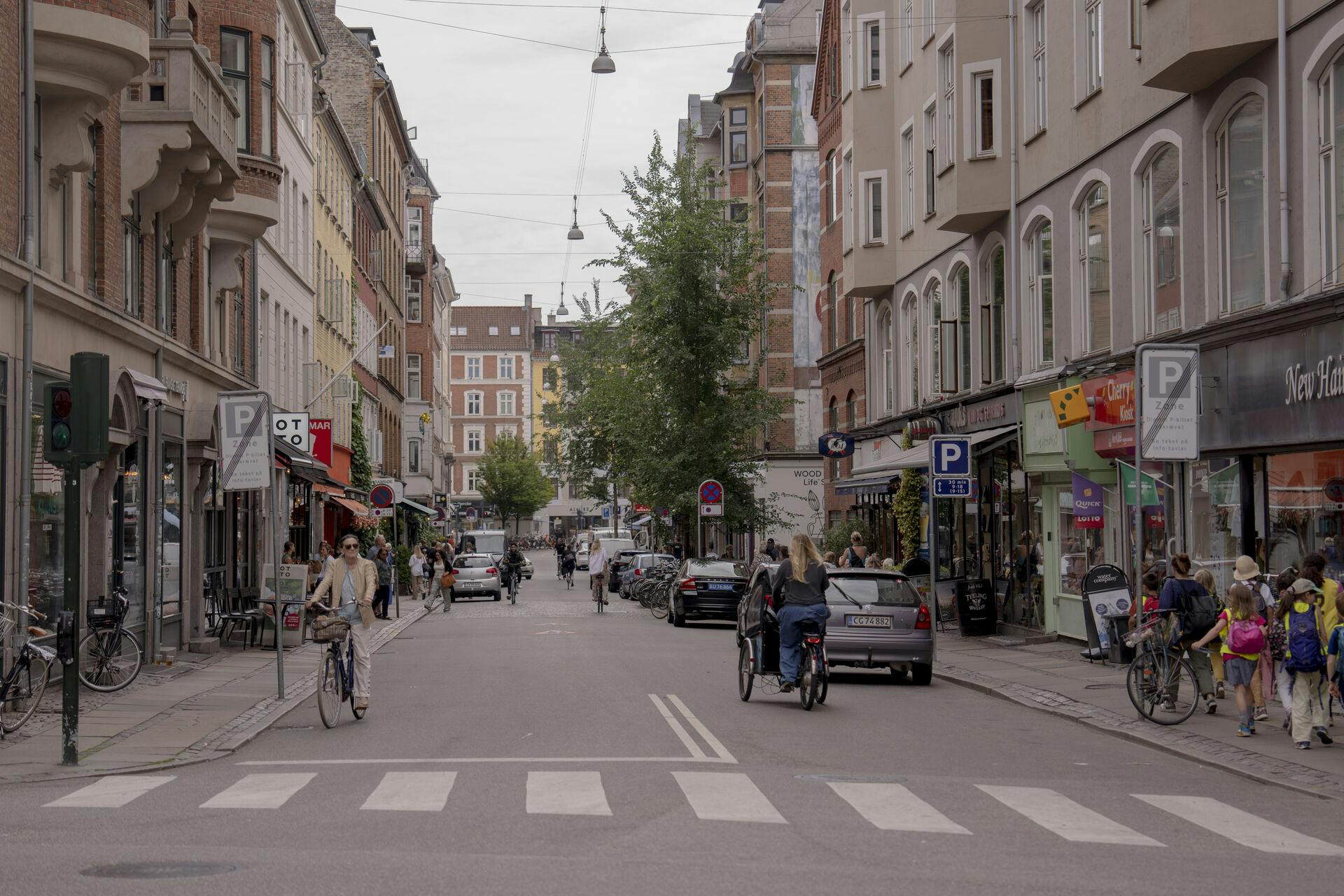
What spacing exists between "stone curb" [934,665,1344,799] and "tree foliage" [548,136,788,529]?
28.8 m

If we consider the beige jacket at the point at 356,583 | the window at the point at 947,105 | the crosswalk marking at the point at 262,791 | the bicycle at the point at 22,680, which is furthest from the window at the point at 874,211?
the crosswalk marking at the point at 262,791

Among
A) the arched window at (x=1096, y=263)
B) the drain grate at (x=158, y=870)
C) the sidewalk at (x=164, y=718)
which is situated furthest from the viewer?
the arched window at (x=1096, y=263)

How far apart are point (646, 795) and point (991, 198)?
20.8 meters

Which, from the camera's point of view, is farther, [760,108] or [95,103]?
[760,108]

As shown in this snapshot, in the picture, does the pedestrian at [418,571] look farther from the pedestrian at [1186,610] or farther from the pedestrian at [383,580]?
the pedestrian at [1186,610]

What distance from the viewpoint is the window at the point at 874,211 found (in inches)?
1526

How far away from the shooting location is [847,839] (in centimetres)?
938

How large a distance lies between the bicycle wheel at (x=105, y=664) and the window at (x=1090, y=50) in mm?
15283

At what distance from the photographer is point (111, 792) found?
11.5m

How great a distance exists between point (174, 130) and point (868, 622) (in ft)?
36.3

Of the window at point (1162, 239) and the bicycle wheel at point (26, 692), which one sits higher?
the window at point (1162, 239)

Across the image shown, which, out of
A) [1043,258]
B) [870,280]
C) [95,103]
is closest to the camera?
[95,103]

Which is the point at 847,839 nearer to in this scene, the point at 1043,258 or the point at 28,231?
the point at 28,231

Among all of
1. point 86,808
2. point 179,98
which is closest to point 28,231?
point 179,98
